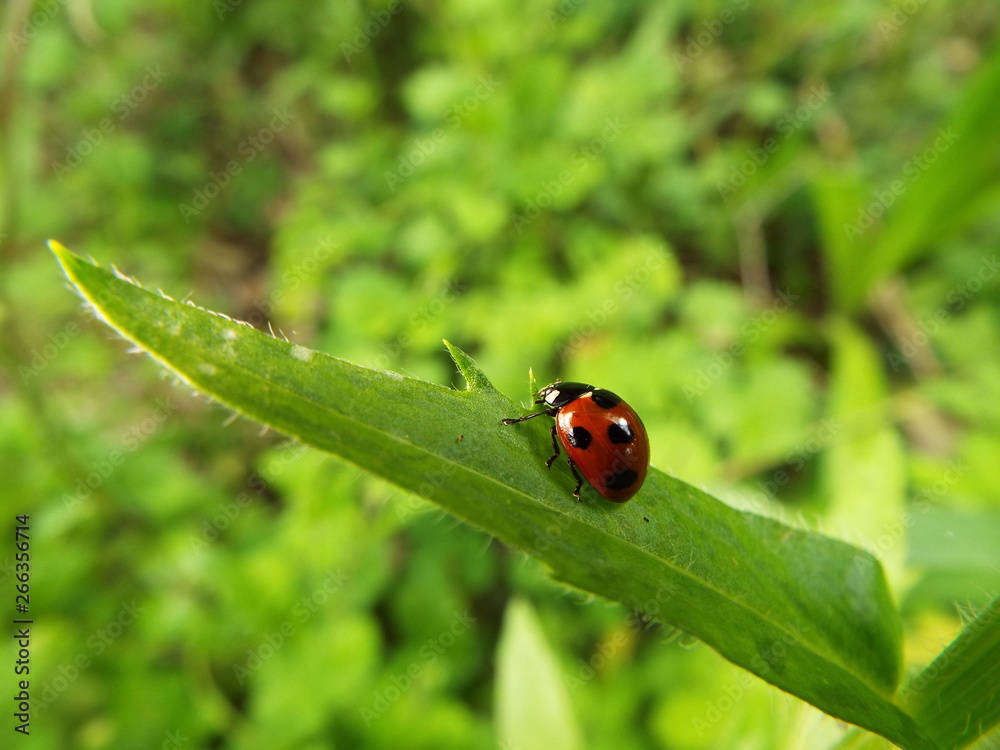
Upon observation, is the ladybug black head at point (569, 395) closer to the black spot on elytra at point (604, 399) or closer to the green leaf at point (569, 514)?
the black spot on elytra at point (604, 399)

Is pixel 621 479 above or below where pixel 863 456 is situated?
above

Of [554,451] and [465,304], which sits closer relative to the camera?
[554,451]

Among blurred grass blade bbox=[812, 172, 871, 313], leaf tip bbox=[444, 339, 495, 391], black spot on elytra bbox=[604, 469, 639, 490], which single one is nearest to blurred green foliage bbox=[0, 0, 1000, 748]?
blurred grass blade bbox=[812, 172, 871, 313]

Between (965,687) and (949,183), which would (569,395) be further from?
(949,183)

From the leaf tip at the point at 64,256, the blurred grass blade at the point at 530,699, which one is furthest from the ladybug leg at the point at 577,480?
the blurred grass blade at the point at 530,699

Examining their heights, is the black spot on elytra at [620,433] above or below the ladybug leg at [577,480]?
below

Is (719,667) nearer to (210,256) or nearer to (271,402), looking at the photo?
(271,402)

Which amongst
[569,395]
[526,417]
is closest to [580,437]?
[569,395]
